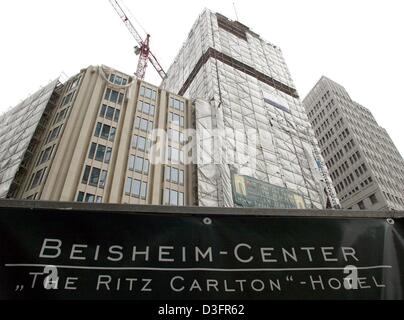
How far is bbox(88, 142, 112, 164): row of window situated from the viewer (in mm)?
31106

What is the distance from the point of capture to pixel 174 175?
3366 centimetres

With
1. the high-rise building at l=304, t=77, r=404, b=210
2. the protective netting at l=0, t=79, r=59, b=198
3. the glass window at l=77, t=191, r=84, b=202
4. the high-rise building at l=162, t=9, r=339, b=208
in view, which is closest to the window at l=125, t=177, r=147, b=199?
the glass window at l=77, t=191, r=84, b=202

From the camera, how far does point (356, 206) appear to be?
6794 cm

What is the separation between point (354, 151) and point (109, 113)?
5806 centimetres

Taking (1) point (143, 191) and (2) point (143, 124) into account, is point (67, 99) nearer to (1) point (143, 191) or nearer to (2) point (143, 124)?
(2) point (143, 124)

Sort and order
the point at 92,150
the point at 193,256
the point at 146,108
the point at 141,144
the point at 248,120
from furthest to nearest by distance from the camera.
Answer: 1. the point at 248,120
2. the point at 146,108
3. the point at 141,144
4. the point at 92,150
5. the point at 193,256

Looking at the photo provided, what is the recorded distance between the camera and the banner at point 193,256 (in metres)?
2.04

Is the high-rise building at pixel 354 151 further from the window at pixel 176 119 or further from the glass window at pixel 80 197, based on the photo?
the glass window at pixel 80 197

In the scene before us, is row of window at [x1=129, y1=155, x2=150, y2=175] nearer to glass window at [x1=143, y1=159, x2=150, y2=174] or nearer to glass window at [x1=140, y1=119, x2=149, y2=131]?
glass window at [x1=143, y1=159, x2=150, y2=174]

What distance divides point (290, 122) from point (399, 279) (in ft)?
151

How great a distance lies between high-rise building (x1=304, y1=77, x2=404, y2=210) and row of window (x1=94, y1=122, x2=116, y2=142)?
155 feet

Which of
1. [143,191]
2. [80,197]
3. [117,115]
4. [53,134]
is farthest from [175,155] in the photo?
[53,134]
